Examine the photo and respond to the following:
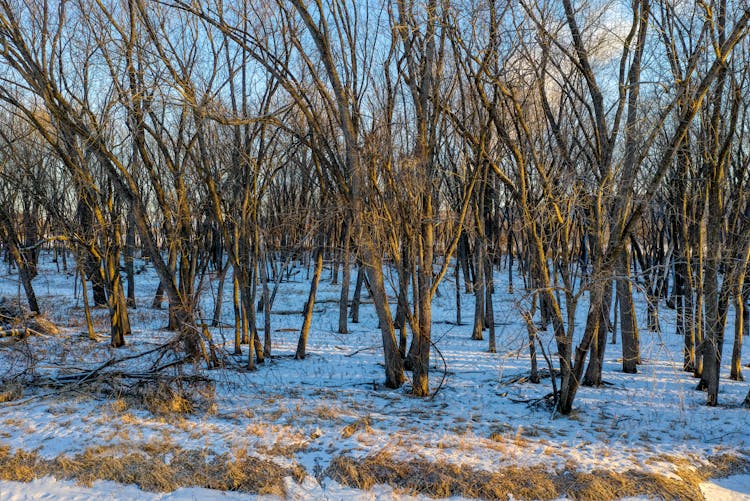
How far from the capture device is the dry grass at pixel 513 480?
527cm

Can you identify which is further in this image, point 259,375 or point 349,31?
point 259,375

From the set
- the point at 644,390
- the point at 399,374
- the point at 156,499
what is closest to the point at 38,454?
the point at 156,499

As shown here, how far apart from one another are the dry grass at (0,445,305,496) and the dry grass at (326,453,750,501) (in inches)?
27.2

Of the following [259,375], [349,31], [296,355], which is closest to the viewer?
[349,31]

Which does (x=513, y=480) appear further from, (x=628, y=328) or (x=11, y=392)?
A: (x=11, y=392)

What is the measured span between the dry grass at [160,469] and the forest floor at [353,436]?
0.05 ft

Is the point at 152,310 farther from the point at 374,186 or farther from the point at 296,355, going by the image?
the point at 374,186

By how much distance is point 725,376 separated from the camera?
34.7 feet

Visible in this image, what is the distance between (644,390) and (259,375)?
695 cm

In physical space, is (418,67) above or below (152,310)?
above

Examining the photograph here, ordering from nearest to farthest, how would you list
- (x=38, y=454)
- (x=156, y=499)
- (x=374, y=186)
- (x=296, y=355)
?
1. (x=156, y=499)
2. (x=38, y=454)
3. (x=374, y=186)
4. (x=296, y=355)

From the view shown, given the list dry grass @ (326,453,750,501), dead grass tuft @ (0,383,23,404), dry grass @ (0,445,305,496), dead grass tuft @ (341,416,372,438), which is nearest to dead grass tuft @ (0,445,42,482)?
dry grass @ (0,445,305,496)

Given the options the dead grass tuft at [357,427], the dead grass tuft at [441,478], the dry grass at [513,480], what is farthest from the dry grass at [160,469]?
the dead grass tuft at [357,427]

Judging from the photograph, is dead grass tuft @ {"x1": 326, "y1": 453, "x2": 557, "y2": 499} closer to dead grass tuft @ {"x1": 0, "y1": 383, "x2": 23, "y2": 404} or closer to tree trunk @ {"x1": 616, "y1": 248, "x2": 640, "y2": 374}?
dead grass tuft @ {"x1": 0, "y1": 383, "x2": 23, "y2": 404}
